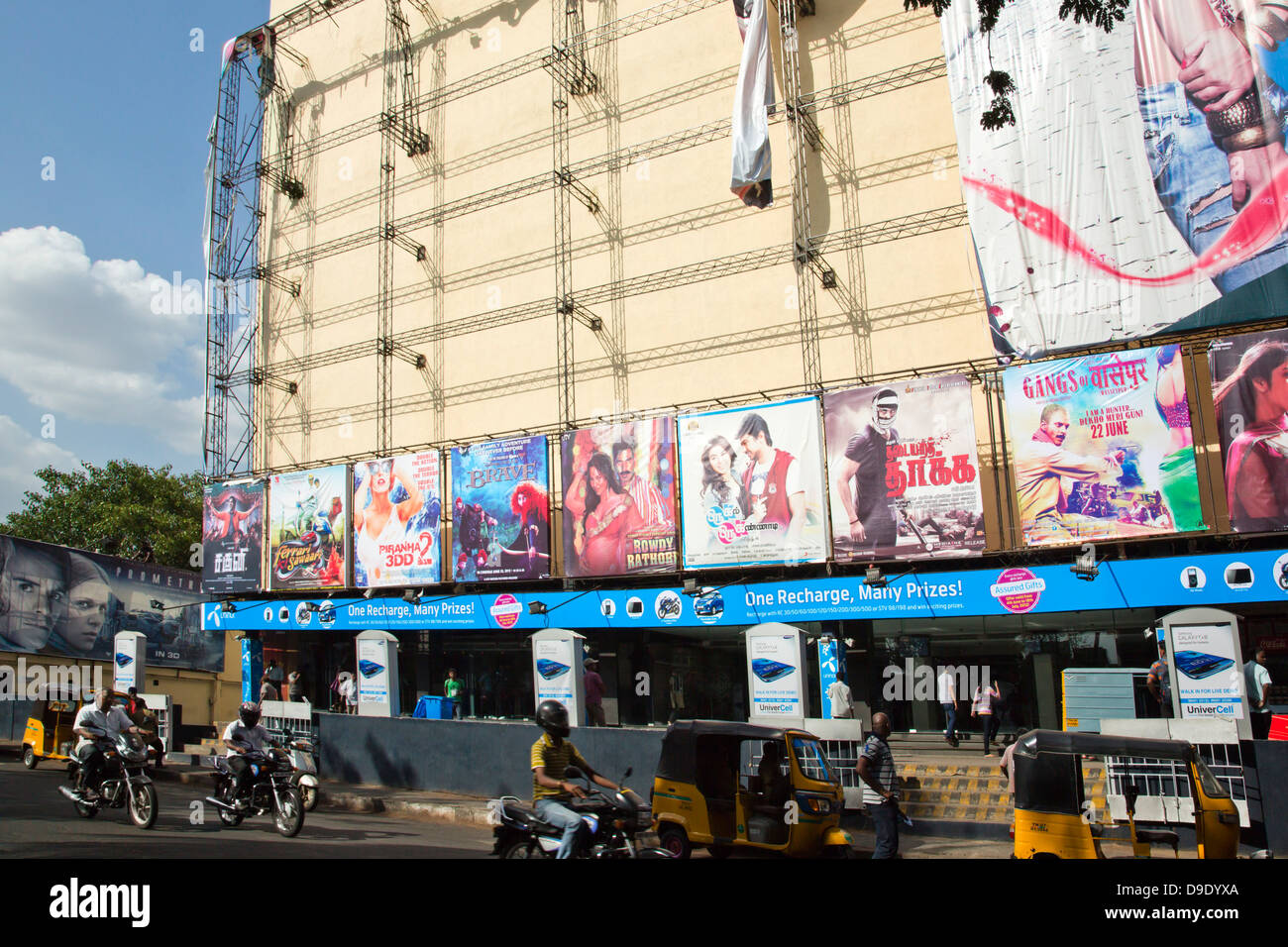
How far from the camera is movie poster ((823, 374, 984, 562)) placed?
1894 cm

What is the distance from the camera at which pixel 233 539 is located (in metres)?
29.8

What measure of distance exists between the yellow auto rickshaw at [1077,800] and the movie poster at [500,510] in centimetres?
1634

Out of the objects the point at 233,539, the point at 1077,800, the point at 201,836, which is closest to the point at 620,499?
the point at 201,836

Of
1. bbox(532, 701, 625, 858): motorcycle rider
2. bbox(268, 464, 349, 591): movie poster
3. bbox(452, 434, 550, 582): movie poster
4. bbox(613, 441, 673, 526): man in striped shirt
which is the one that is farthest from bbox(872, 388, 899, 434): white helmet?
bbox(268, 464, 349, 591): movie poster

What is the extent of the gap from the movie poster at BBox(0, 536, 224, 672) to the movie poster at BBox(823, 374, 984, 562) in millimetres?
23410

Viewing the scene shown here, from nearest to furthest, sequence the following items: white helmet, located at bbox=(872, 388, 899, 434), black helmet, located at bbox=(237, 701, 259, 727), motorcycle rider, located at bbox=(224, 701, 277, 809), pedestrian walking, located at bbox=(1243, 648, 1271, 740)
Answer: motorcycle rider, located at bbox=(224, 701, 277, 809) → black helmet, located at bbox=(237, 701, 259, 727) → pedestrian walking, located at bbox=(1243, 648, 1271, 740) → white helmet, located at bbox=(872, 388, 899, 434)

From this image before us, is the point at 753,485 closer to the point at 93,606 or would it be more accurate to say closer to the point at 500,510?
the point at 500,510

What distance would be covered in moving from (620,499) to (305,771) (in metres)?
11.1

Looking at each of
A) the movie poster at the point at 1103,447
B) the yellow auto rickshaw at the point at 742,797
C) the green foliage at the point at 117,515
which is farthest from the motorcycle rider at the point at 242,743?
the green foliage at the point at 117,515

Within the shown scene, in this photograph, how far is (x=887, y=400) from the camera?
19844mm

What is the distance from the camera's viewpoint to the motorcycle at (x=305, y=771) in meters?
12.0

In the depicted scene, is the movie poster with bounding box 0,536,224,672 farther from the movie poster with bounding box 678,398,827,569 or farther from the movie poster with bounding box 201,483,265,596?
the movie poster with bounding box 678,398,827,569
